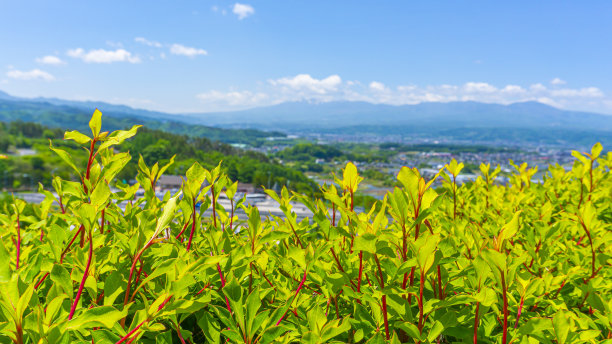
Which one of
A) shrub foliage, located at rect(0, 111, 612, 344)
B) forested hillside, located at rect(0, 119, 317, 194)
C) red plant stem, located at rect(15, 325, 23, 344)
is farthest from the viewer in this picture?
forested hillside, located at rect(0, 119, 317, 194)

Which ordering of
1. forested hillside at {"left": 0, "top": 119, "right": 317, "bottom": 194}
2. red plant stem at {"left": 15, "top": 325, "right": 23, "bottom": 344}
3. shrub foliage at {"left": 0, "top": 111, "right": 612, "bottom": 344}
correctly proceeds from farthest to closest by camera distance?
forested hillside at {"left": 0, "top": 119, "right": 317, "bottom": 194}, shrub foliage at {"left": 0, "top": 111, "right": 612, "bottom": 344}, red plant stem at {"left": 15, "top": 325, "right": 23, "bottom": 344}

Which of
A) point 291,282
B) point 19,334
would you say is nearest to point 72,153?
point 291,282

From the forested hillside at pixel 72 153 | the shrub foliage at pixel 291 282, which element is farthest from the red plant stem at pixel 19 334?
the forested hillside at pixel 72 153

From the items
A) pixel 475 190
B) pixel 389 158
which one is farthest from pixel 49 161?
pixel 389 158

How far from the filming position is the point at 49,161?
5556 centimetres

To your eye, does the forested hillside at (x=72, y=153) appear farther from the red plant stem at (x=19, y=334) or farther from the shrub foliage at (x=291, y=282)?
the red plant stem at (x=19, y=334)

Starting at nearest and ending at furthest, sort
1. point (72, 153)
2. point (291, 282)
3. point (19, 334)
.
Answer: point (19, 334) → point (291, 282) → point (72, 153)

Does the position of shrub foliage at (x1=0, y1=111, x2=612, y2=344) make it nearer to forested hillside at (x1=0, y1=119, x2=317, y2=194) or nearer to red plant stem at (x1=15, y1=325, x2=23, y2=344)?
red plant stem at (x1=15, y1=325, x2=23, y2=344)

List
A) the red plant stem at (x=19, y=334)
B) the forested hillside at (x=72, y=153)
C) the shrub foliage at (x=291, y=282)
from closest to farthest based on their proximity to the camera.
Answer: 1. the red plant stem at (x=19, y=334)
2. the shrub foliage at (x=291, y=282)
3. the forested hillside at (x=72, y=153)

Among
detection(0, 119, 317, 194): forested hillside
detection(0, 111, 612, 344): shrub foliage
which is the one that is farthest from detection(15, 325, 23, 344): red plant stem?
detection(0, 119, 317, 194): forested hillside

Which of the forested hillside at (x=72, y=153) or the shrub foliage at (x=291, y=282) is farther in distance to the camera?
the forested hillside at (x=72, y=153)

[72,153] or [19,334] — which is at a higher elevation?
[19,334]

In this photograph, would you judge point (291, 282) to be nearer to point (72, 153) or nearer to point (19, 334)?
point (19, 334)

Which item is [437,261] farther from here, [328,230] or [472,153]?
[472,153]
